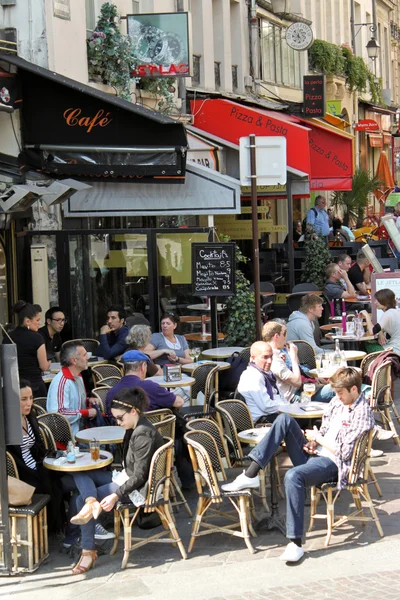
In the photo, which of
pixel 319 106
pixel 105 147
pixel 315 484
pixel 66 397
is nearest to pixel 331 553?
pixel 315 484

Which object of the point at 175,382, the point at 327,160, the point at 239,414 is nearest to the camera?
the point at 239,414

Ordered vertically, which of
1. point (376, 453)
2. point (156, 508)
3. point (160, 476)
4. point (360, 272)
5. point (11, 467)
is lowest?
point (376, 453)

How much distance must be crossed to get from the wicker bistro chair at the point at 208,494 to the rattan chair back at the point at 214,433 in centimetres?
14

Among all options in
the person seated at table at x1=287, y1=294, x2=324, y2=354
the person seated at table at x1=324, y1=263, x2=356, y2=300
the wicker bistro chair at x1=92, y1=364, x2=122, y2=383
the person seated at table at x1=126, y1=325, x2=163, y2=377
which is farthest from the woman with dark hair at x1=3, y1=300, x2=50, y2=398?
the person seated at table at x1=324, y1=263, x2=356, y2=300

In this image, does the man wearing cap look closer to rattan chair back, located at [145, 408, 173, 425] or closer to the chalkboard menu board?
rattan chair back, located at [145, 408, 173, 425]

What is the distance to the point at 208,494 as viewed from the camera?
8.27m

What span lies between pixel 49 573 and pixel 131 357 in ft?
9.07

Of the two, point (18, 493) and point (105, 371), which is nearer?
point (18, 493)

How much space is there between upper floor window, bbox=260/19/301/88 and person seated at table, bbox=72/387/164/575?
17.4 meters

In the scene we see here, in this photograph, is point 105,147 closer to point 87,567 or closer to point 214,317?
point 214,317

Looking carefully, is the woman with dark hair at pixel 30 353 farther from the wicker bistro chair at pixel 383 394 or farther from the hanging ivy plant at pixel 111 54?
the hanging ivy plant at pixel 111 54

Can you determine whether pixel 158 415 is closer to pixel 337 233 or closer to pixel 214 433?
pixel 214 433

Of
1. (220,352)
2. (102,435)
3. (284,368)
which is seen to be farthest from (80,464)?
(220,352)

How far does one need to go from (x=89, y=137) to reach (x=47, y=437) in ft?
20.9
